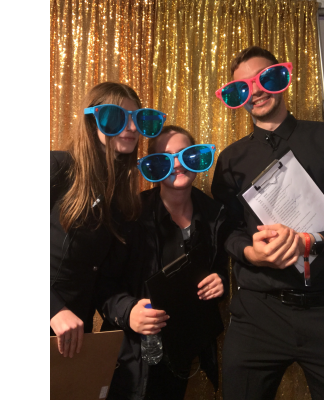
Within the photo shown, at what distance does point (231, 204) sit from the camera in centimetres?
113

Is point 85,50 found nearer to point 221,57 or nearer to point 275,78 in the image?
point 221,57

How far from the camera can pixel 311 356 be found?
3.04ft

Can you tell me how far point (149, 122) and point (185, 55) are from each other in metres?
0.47

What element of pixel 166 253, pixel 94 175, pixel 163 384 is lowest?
pixel 163 384

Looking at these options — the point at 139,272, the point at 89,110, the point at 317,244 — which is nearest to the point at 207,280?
the point at 139,272

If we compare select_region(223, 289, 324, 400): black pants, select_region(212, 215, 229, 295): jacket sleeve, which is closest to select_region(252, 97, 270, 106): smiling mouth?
select_region(212, 215, 229, 295): jacket sleeve

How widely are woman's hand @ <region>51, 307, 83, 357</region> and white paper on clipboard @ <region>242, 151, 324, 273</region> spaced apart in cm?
68

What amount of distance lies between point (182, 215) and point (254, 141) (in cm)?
41

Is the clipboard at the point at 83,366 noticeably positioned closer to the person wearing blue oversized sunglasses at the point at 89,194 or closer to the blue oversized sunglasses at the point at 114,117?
the person wearing blue oversized sunglasses at the point at 89,194

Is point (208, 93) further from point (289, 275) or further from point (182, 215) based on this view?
point (289, 275)

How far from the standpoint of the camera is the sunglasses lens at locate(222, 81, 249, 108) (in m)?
1.04

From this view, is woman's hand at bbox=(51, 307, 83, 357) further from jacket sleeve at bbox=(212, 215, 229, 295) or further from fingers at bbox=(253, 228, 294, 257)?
fingers at bbox=(253, 228, 294, 257)
